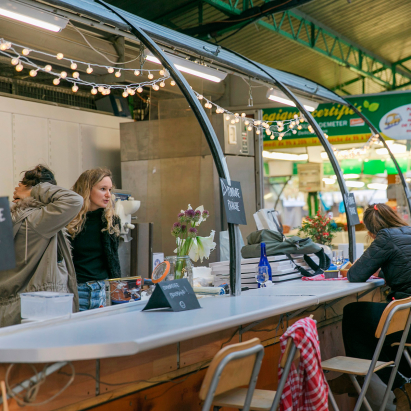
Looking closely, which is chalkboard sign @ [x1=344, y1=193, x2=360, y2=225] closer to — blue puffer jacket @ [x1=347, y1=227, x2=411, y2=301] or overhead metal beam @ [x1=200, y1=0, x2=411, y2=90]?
blue puffer jacket @ [x1=347, y1=227, x2=411, y2=301]

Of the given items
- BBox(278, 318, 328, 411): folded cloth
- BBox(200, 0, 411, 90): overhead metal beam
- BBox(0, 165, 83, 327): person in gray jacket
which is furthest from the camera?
BBox(200, 0, 411, 90): overhead metal beam

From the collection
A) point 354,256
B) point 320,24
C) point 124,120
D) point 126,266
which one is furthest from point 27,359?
point 320,24

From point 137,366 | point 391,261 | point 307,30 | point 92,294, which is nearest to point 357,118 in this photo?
point 307,30

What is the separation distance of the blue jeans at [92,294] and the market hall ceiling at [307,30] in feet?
14.9

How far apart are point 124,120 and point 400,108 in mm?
3819

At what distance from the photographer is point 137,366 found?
2.23 meters

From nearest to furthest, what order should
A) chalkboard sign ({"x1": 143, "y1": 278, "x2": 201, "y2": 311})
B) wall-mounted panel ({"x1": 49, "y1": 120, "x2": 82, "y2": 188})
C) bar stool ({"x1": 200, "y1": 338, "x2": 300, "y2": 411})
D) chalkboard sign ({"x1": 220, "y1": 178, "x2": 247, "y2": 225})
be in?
bar stool ({"x1": 200, "y1": 338, "x2": 300, "y2": 411}) → chalkboard sign ({"x1": 143, "y1": 278, "x2": 201, "y2": 311}) → chalkboard sign ({"x1": 220, "y1": 178, "x2": 247, "y2": 225}) → wall-mounted panel ({"x1": 49, "y1": 120, "x2": 82, "y2": 188})

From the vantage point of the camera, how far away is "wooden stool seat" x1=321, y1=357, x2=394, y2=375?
9.57 feet

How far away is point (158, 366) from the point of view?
232 cm

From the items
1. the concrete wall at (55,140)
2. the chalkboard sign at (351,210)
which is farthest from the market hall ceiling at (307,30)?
the chalkboard sign at (351,210)

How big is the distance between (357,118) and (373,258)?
4.67 metres

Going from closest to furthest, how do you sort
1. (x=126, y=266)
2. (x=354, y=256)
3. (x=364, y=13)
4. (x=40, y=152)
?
(x=354, y=256), (x=126, y=266), (x=40, y=152), (x=364, y=13)

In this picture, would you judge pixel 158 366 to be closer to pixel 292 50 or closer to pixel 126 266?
pixel 126 266

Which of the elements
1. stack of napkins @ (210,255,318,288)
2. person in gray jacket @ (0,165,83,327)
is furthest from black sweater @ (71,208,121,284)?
stack of napkins @ (210,255,318,288)
